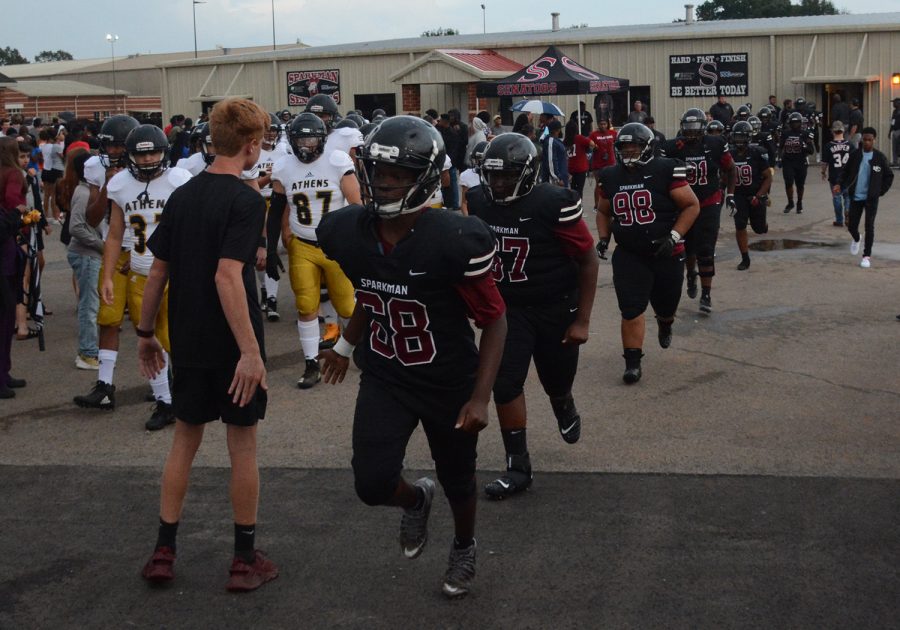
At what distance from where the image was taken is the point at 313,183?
28.7 feet

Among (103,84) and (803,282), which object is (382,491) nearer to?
(803,282)

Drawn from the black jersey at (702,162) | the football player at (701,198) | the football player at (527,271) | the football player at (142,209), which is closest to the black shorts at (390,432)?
the football player at (527,271)

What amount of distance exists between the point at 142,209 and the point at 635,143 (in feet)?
11.9

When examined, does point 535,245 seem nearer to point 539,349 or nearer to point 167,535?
point 539,349

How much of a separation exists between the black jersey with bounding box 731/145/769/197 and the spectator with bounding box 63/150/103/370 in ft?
27.3

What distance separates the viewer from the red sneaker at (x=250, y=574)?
4715 mm

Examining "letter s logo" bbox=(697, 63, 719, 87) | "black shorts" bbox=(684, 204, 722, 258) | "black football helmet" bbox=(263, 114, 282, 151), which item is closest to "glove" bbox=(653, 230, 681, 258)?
"black shorts" bbox=(684, 204, 722, 258)

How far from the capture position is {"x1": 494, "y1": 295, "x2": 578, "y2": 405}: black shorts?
5.97m

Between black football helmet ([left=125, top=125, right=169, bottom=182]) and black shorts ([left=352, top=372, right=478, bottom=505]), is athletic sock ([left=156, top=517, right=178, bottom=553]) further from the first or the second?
black football helmet ([left=125, top=125, right=169, bottom=182])

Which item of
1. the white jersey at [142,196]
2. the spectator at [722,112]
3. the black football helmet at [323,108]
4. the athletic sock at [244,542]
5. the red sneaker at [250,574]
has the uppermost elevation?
the spectator at [722,112]

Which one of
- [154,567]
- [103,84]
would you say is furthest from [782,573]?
[103,84]

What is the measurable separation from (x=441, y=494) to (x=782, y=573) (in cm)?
190

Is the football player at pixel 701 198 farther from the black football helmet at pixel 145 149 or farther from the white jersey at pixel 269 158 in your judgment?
the black football helmet at pixel 145 149

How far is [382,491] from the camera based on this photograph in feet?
14.7
